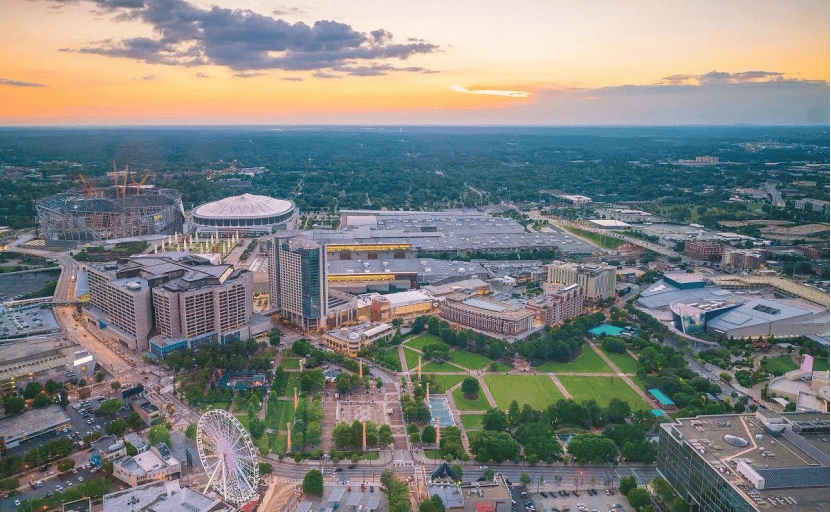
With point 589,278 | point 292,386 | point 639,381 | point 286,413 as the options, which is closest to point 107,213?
point 292,386

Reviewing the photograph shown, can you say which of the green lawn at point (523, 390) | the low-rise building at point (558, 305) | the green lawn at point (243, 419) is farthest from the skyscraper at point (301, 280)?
the low-rise building at point (558, 305)

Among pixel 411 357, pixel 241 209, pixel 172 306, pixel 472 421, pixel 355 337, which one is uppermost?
pixel 241 209

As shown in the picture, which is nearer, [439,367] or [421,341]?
[439,367]

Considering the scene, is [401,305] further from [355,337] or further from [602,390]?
[602,390]

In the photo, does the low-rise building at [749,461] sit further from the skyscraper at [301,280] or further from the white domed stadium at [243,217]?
the white domed stadium at [243,217]

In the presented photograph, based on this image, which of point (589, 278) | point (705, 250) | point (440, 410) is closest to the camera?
point (440, 410)

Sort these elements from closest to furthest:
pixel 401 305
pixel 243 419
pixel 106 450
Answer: pixel 106 450 → pixel 243 419 → pixel 401 305

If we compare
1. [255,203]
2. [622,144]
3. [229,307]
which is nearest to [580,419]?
[229,307]
